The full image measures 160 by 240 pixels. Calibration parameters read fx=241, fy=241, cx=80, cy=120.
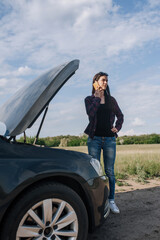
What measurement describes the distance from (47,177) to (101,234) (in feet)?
4.22

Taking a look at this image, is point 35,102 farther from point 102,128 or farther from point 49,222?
point 102,128

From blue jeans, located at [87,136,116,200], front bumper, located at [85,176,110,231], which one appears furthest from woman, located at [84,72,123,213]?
front bumper, located at [85,176,110,231]

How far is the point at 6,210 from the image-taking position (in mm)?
2068

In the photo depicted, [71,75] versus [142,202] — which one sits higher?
[71,75]

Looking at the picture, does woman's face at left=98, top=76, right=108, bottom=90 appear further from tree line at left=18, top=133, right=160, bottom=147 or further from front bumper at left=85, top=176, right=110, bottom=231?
tree line at left=18, top=133, right=160, bottom=147

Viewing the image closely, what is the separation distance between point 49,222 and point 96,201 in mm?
547

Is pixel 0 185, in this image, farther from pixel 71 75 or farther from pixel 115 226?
pixel 115 226

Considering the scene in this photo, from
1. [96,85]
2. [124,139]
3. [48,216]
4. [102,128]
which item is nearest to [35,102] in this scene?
[48,216]

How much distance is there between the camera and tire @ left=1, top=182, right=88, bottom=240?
6.73 feet

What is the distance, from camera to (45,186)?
86.3 inches

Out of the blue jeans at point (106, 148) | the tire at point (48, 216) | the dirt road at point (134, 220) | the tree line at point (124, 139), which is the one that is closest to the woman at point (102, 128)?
the blue jeans at point (106, 148)

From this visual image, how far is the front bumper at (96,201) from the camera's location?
2.46 m

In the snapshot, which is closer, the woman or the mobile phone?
the woman

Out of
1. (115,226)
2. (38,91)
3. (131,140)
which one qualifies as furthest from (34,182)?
(131,140)
